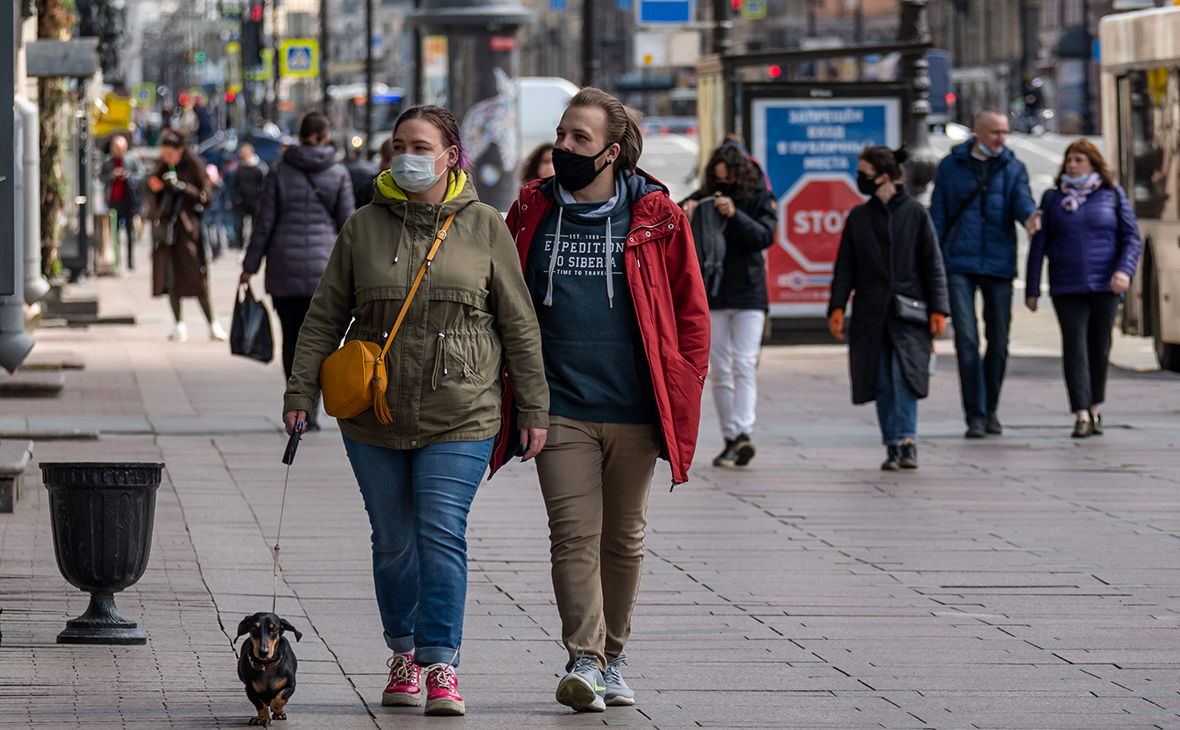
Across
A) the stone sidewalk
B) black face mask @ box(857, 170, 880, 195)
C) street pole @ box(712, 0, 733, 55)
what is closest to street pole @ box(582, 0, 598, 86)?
street pole @ box(712, 0, 733, 55)

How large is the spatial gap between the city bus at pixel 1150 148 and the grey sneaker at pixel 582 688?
11.0 meters

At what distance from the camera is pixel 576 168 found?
18.4 feet

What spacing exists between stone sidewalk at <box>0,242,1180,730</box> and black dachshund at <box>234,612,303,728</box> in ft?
0.38

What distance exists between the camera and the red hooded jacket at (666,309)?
5613 mm

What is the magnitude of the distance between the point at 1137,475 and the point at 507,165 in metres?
13.0

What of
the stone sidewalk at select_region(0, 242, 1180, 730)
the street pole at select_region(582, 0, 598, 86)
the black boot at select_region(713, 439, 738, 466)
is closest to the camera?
the stone sidewalk at select_region(0, 242, 1180, 730)

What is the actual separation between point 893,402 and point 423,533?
5814mm

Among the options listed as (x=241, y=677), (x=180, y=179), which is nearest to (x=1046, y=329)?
(x=180, y=179)

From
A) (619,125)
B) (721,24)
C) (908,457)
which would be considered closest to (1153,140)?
(721,24)

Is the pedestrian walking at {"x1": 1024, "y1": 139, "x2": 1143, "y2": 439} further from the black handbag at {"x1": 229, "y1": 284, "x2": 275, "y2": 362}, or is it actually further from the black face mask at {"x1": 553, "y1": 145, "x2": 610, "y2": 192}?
the black face mask at {"x1": 553, "y1": 145, "x2": 610, "y2": 192}

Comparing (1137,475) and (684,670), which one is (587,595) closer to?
(684,670)

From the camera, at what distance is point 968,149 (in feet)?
40.4

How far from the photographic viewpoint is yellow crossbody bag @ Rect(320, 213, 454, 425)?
211 inches

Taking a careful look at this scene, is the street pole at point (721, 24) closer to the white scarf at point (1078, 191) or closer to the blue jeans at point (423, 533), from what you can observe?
the white scarf at point (1078, 191)
